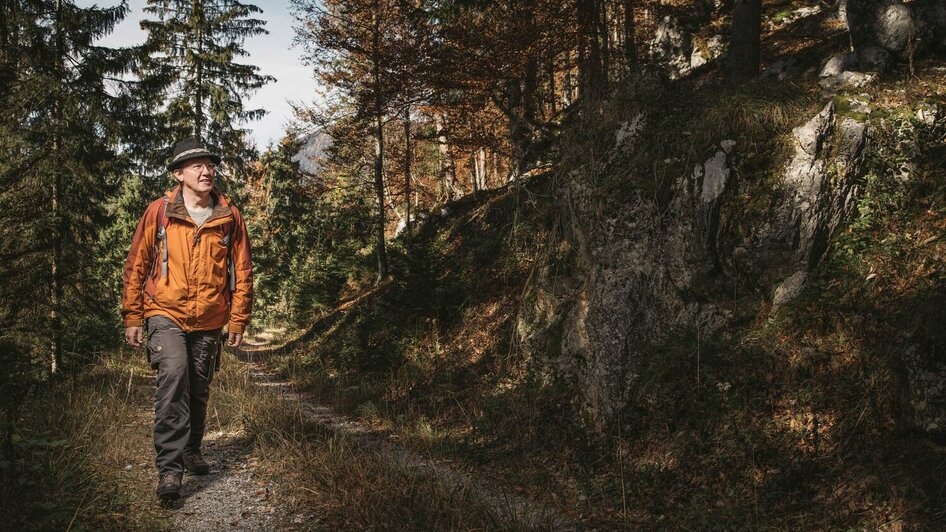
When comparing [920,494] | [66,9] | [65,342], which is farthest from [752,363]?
[66,9]

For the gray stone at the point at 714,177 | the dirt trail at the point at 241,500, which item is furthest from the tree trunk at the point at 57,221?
the gray stone at the point at 714,177

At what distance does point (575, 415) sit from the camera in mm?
6273

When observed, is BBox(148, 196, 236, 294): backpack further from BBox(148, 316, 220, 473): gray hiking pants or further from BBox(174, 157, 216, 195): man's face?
BBox(148, 316, 220, 473): gray hiking pants

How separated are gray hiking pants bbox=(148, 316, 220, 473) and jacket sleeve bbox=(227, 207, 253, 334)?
212mm

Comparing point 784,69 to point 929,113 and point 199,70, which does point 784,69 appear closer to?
point 929,113

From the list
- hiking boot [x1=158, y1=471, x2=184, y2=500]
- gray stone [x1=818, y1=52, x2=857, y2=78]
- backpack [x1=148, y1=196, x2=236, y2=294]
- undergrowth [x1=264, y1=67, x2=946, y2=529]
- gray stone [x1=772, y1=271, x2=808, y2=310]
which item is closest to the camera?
hiking boot [x1=158, y1=471, x2=184, y2=500]

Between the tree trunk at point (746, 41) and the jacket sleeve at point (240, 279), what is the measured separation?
6356 millimetres

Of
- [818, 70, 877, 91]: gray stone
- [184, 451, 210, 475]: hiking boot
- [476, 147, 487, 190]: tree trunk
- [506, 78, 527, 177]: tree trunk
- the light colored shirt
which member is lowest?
[184, 451, 210, 475]: hiking boot

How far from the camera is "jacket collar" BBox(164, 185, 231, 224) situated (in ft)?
13.8

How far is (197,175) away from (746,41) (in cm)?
690

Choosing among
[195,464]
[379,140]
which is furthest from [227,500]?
[379,140]

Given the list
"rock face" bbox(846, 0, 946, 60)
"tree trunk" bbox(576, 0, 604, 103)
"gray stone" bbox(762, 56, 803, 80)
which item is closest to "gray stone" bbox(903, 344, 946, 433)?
"rock face" bbox(846, 0, 946, 60)

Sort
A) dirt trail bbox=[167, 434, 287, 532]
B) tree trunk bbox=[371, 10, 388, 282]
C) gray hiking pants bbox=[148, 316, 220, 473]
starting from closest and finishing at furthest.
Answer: dirt trail bbox=[167, 434, 287, 532]
gray hiking pants bbox=[148, 316, 220, 473]
tree trunk bbox=[371, 10, 388, 282]

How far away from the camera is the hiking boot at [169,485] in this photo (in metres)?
3.78
